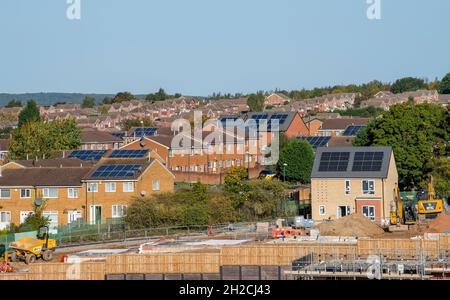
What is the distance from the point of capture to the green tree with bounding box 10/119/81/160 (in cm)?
9144

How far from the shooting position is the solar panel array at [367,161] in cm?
6338

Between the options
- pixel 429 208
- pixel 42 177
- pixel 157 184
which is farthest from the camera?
pixel 42 177

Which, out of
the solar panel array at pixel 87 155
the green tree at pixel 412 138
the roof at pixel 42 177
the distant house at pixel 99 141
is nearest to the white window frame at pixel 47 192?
the roof at pixel 42 177

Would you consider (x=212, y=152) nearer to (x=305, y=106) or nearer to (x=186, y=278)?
(x=186, y=278)

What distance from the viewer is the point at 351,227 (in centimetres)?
5462

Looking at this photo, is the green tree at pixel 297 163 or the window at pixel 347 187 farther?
the green tree at pixel 297 163

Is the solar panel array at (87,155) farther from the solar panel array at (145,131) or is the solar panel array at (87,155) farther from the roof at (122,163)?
the solar panel array at (145,131)

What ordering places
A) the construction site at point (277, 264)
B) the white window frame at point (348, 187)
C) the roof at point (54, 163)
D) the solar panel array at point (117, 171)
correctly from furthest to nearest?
the roof at point (54, 163) → the solar panel array at point (117, 171) → the white window frame at point (348, 187) → the construction site at point (277, 264)

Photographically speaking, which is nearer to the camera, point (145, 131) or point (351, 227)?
point (351, 227)

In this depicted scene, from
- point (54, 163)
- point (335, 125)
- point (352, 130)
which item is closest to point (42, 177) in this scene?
point (54, 163)

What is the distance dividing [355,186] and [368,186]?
0.73 metres

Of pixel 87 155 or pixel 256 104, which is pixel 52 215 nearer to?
pixel 87 155

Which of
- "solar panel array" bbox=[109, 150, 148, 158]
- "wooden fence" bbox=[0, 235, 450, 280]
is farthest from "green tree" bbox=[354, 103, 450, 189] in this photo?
"wooden fence" bbox=[0, 235, 450, 280]

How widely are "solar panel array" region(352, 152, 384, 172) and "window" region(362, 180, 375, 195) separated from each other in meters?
0.74
